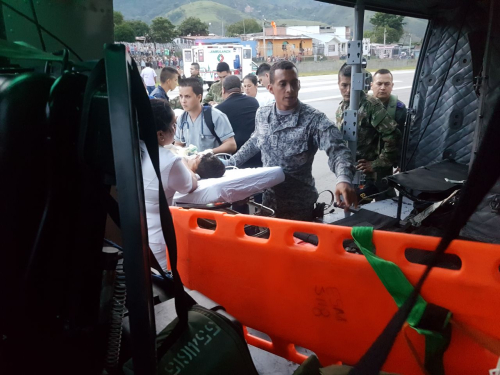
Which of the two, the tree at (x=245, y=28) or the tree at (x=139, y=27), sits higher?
the tree at (x=245, y=28)

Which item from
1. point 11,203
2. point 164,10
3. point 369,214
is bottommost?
point 369,214

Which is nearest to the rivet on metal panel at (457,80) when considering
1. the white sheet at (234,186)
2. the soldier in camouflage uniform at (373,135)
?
the soldier in camouflage uniform at (373,135)

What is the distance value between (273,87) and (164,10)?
7386 inches

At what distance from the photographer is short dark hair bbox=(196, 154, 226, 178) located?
10.5 feet

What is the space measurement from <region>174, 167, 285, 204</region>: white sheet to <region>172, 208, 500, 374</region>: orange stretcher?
0.89 m

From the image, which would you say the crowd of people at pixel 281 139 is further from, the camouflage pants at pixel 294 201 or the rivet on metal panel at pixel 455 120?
the rivet on metal panel at pixel 455 120

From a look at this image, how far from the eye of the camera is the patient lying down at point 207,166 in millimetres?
3201

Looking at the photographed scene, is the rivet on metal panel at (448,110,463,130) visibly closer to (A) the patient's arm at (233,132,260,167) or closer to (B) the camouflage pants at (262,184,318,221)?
(B) the camouflage pants at (262,184,318,221)

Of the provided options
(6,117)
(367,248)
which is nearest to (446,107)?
(367,248)

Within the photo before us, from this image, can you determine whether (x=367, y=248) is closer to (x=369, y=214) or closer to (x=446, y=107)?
(x=369, y=214)

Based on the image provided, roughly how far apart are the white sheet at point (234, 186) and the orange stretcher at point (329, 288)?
89cm

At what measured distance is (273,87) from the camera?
3.01 meters

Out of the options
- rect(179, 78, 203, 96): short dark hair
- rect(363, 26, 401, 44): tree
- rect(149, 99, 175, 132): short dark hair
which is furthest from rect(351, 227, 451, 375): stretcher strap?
rect(363, 26, 401, 44): tree

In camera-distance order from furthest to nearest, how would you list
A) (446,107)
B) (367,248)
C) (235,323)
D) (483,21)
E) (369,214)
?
(446,107)
(483,21)
(369,214)
(367,248)
(235,323)
